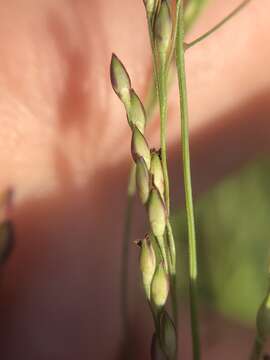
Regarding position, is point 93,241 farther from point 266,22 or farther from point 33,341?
point 266,22

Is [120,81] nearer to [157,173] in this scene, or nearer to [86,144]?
[157,173]

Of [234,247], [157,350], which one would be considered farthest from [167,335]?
[234,247]

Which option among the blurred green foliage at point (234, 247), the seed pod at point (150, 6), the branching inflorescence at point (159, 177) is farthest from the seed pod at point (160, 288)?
the blurred green foliage at point (234, 247)

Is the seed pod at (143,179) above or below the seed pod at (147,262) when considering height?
above

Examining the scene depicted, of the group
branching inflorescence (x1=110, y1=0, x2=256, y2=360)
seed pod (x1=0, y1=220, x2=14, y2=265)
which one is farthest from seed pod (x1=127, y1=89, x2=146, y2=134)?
seed pod (x1=0, y1=220, x2=14, y2=265)

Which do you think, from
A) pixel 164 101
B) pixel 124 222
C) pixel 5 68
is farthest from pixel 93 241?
pixel 164 101

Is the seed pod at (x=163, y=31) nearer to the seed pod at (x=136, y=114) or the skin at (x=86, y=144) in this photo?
the seed pod at (x=136, y=114)
